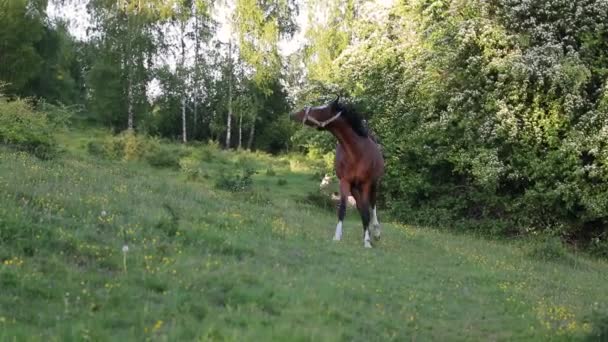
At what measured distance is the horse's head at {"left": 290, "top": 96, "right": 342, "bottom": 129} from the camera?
42.5ft

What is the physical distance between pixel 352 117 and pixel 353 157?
0.96m

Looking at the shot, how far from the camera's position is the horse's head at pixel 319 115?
42.5ft

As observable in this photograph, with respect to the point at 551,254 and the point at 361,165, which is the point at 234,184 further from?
the point at 551,254

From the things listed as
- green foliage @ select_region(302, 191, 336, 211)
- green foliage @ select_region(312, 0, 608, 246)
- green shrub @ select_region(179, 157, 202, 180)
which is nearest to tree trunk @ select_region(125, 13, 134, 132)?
green shrub @ select_region(179, 157, 202, 180)

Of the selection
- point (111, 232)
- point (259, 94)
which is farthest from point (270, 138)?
point (111, 232)

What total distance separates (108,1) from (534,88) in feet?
107

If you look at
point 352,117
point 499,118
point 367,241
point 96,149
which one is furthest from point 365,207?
point 96,149

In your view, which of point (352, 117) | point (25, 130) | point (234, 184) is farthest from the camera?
point (234, 184)

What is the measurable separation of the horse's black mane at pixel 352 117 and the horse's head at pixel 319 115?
52 mm

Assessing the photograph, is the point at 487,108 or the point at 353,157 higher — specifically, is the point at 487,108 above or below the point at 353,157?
above

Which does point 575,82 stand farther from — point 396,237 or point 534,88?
point 396,237

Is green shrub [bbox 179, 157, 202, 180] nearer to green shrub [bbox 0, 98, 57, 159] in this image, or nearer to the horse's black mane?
green shrub [bbox 0, 98, 57, 159]

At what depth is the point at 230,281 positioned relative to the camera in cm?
809

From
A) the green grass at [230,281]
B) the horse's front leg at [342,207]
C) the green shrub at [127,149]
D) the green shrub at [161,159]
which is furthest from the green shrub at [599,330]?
the green shrub at [127,149]
